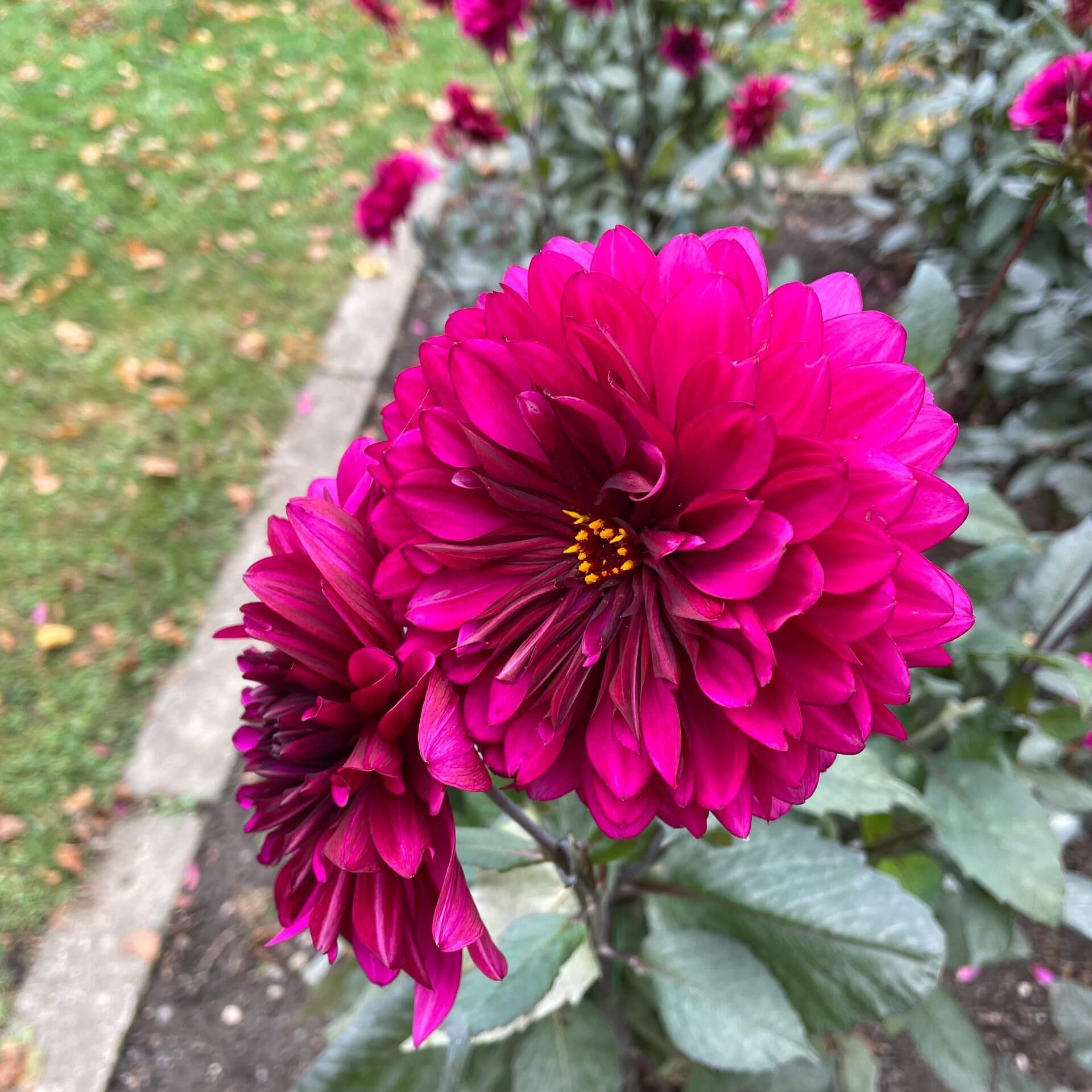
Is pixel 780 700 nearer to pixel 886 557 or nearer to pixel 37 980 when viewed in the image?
pixel 886 557

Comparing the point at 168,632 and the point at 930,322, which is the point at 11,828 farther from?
the point at 930,322

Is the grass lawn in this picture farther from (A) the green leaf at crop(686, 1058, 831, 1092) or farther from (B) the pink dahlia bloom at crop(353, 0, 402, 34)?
(A) the green leaf at crop(686, 1058, 831, 1092)

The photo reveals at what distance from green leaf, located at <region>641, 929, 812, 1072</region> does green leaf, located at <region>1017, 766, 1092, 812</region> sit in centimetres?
58

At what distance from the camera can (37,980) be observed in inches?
65.1

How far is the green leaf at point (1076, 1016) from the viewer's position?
1.26 meters

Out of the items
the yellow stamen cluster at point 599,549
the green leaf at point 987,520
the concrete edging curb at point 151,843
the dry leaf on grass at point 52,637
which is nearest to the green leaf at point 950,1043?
the green leaf at point 987,520

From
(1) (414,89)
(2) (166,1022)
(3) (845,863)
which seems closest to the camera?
(3) (845,863)

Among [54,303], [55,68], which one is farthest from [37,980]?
[55,68]

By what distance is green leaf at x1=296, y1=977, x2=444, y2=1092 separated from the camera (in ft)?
3.00

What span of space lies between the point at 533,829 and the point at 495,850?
0.11 metres

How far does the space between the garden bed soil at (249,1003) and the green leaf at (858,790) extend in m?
0.95

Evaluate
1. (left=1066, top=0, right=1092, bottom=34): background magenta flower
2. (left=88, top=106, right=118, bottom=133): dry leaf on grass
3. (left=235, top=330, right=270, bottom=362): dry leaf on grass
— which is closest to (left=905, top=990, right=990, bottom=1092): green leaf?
(left=1066, top=0, right=1092, bottom=34): background magenta flower

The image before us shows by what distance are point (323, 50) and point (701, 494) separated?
15.5 feet

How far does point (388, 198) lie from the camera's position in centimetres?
199
